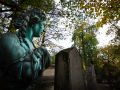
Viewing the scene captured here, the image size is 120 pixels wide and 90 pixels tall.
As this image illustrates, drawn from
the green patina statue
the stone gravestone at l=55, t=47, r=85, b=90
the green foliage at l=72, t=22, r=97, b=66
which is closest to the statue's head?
the green patina statue

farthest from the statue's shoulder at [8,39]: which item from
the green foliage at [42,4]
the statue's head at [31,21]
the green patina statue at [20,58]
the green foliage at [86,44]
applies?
the green foliage at [86,44]

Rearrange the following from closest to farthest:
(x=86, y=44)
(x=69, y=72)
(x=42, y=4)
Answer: (x=69, y=72)
(x=42, y=4)
(x=86, y=44)

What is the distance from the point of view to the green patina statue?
79.9 inches

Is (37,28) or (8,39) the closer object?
(8,39)

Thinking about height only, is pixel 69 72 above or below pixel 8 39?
below

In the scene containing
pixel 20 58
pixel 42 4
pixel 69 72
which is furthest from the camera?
pixel 42 4

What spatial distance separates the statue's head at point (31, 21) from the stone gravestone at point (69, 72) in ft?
2.30

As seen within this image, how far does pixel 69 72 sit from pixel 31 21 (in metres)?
0.90

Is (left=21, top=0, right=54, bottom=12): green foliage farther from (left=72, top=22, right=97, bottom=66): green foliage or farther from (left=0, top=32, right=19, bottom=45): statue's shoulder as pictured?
(left=72, top=22, right=97, bottom=66): green foliage

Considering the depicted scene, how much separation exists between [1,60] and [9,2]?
1038cm

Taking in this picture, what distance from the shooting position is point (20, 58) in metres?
2.06

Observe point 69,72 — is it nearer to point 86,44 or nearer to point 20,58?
→ point 20,58

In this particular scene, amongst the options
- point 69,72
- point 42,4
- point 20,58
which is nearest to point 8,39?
point 20,58

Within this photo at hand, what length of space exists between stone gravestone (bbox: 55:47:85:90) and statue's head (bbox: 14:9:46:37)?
702mm
